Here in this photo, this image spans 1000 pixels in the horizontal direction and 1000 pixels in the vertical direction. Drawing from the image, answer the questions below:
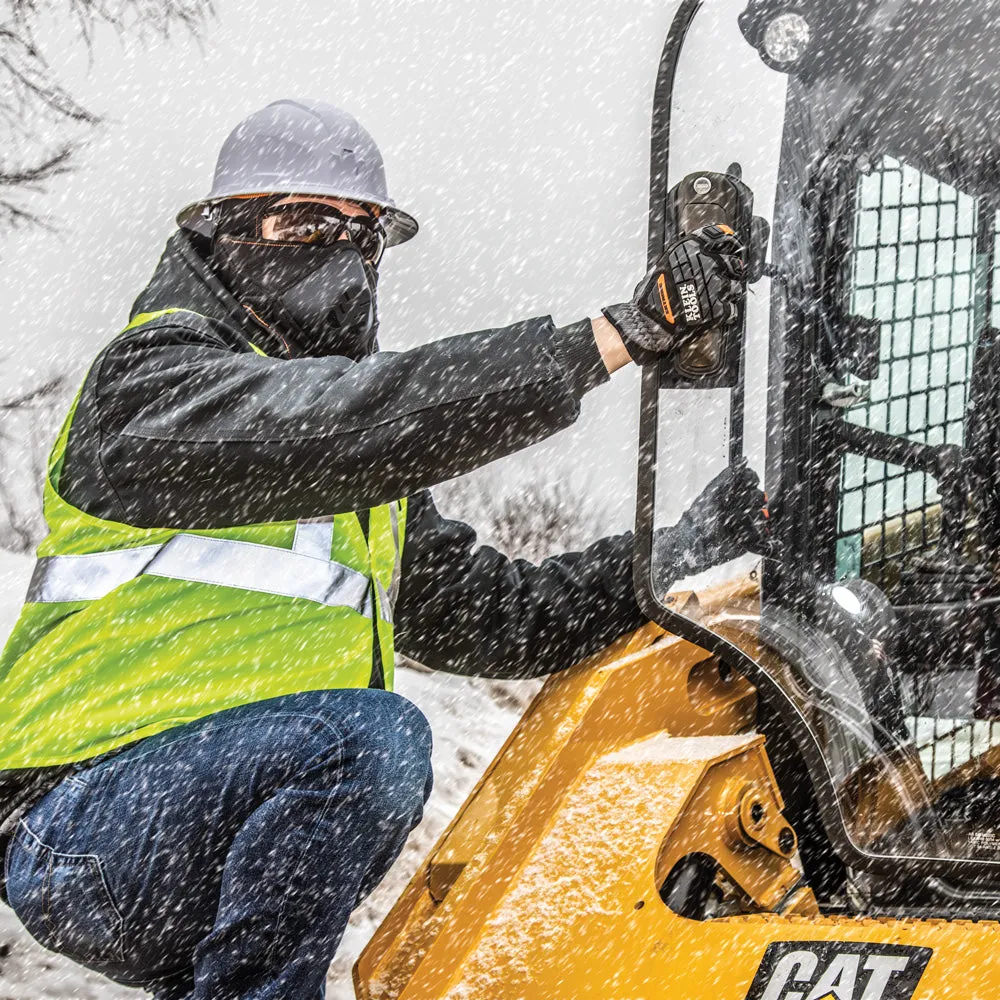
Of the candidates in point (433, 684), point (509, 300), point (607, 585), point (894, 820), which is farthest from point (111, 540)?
point (509, 300)

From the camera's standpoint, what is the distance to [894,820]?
7.19 ft

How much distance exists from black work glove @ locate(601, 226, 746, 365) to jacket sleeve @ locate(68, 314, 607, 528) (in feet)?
0.23

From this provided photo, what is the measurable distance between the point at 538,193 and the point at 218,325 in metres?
19.3

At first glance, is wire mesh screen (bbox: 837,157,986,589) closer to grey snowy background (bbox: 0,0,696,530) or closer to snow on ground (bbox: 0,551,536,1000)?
snow on ground (bbox: 0,551,536,1000)

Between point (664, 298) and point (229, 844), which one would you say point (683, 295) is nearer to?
point (664, 298)

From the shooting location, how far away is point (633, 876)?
6.69ft

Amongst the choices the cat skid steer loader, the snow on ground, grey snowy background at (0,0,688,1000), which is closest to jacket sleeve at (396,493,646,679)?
the cat skid steer loader

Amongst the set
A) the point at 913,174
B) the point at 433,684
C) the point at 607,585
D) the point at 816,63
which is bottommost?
the point at 433,684

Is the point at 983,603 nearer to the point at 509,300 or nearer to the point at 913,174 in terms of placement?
the point at 913,174

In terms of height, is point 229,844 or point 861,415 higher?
point 861,415

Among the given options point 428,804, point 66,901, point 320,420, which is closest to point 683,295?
point 320,420

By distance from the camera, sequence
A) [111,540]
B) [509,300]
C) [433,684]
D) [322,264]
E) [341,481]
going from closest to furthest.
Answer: [341,481]
[111,540]
[322,264]
[433,684]
[509,300]

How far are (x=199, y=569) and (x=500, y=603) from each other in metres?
0.71

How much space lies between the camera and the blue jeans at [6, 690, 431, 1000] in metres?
1.95
